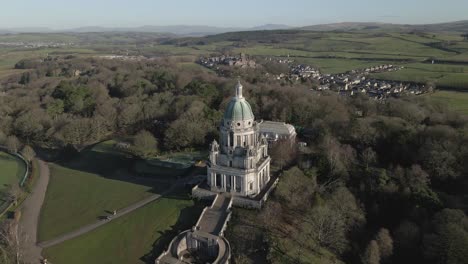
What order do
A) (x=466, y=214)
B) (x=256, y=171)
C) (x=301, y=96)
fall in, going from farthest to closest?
(x=301, y=96), (x=256, y=171), (x=466, y=214)

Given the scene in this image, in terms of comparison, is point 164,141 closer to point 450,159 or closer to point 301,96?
point 301,96

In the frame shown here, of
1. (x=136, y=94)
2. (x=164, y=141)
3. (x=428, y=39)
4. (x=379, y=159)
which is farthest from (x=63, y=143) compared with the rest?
(x=428, y=39)

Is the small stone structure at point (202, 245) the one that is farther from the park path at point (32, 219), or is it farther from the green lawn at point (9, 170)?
the green lawn at point (9, 170)

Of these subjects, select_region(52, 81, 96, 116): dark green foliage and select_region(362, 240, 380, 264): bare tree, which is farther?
select_region(52, 81, 96, 116): dark green foliage

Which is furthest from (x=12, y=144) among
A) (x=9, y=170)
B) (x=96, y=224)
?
(x=96, y=224)

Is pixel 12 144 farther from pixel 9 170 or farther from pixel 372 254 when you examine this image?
pixel 372 254

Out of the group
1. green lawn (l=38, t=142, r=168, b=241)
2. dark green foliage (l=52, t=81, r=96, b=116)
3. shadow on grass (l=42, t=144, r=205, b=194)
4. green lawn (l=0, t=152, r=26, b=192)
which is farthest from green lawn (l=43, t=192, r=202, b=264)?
dark green foliage (l=52, t=81, r=96, b=116)

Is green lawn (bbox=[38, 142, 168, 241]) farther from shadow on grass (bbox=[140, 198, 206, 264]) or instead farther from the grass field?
the grass field
